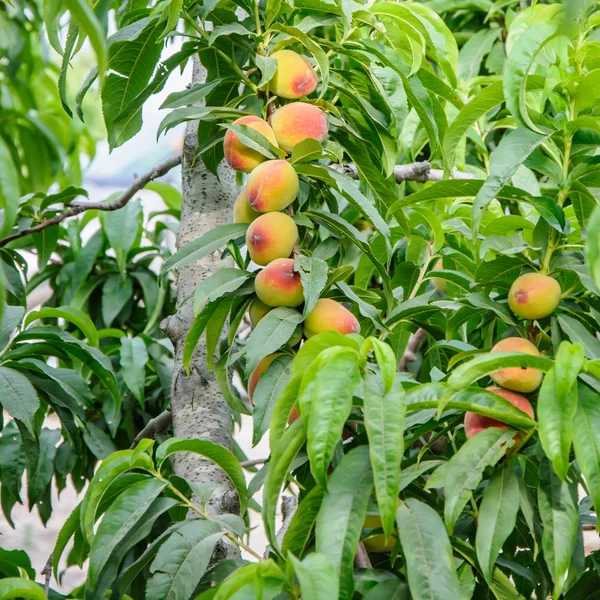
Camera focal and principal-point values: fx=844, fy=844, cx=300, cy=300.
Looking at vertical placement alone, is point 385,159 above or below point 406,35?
below

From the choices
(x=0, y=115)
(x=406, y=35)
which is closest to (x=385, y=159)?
(x=406, y=35)

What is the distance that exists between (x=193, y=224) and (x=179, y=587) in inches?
19.1

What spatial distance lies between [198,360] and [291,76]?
1.08 feet

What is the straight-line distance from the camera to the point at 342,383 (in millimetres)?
558

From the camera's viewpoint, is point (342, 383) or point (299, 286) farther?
point (299, 286)

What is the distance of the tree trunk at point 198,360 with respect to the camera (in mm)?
890

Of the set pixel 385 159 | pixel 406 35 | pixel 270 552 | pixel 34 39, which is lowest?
pixel 270 552

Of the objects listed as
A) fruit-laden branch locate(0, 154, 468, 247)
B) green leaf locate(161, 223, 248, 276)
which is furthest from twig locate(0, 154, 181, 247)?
green leaf locate(161, 223, 248, 276)

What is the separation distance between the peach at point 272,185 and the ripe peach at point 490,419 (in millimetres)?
251

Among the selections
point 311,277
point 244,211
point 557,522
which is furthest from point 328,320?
point 557,522

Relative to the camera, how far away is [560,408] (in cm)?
56

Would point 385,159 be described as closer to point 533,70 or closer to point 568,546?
point 533,70

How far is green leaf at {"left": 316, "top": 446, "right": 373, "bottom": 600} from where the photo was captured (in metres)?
0.54

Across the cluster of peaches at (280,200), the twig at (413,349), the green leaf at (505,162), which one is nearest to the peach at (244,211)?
the cluster of peaches at (280,200)
